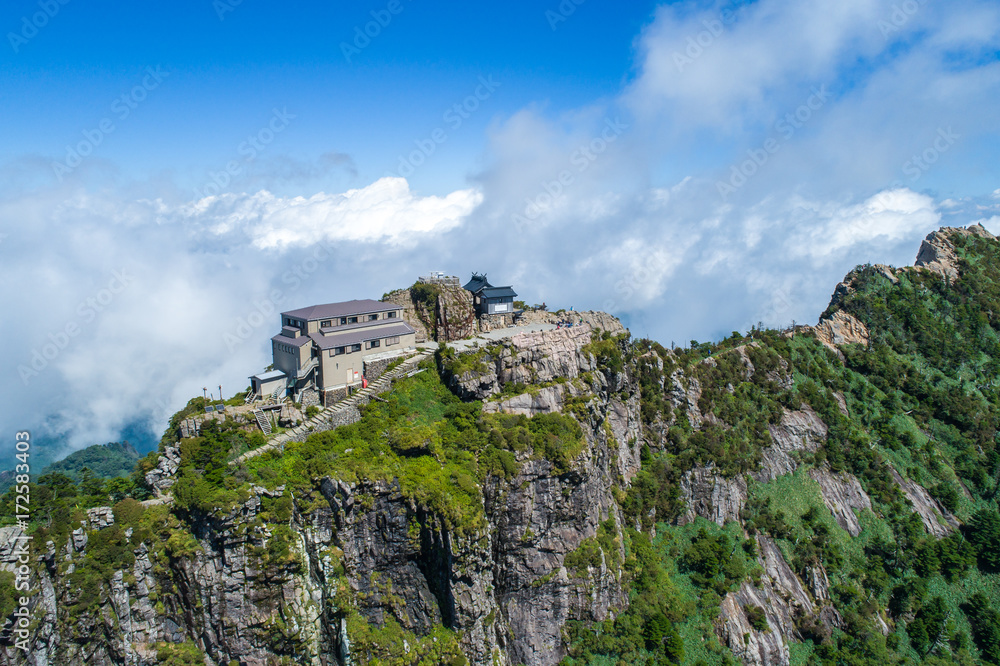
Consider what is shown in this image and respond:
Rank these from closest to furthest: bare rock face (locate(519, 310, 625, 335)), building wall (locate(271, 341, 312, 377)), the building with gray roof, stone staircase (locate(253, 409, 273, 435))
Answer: stone staircase (locate(253, 409, 273, 435)) < building wall (locate(271, 341, 312, 377)) < the building with gray roof < bare rock face (locate(519, 310, 625, 335))

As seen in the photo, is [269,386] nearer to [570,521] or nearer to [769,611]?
[570,521]

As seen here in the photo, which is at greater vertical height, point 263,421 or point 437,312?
point 437,312

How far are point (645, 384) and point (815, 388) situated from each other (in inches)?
1527

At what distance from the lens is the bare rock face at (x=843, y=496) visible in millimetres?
90562

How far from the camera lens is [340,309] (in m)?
71.2

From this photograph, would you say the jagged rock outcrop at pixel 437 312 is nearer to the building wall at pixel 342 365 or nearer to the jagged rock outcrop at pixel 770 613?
the building wall at pixel 342 365

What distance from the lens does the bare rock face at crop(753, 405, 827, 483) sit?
309 ft

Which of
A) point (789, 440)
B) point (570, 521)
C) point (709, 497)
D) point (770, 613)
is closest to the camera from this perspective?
point (570, 521)

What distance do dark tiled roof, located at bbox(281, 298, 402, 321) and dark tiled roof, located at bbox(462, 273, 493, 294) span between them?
1395cm

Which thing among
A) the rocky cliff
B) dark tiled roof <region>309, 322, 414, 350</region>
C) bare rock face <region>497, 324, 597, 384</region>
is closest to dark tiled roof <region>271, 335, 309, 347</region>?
dark tiled roof <region>309, 322, 414, 350</region>

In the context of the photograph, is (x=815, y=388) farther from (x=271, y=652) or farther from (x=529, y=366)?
(x=271, y=652)

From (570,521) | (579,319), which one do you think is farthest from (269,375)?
(579,319)

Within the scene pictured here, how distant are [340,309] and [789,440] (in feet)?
259

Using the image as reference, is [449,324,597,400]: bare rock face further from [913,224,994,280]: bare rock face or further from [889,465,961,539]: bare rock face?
[913,224,994,280]: bare rock face
